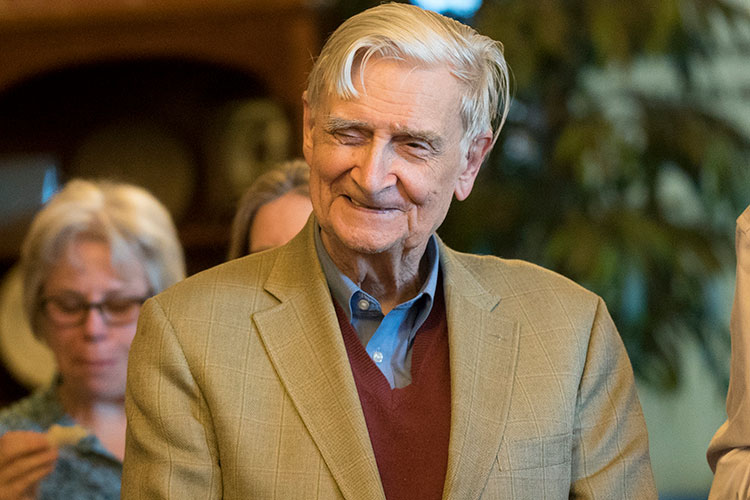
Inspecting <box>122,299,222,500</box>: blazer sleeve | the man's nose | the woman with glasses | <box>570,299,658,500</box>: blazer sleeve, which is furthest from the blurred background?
<box>122,299,222,500</box>: blazer sleeve

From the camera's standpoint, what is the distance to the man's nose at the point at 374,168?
141 centimetres

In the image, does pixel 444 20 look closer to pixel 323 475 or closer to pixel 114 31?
pixel 323 475

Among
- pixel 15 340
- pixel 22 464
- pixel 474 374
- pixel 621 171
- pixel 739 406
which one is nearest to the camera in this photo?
pixel 739 406

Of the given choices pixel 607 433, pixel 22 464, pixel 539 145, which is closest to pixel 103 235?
pixel 22 464

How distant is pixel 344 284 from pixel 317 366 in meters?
0.14

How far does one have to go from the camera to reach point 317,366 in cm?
147

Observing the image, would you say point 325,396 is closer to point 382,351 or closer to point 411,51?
point 382,351

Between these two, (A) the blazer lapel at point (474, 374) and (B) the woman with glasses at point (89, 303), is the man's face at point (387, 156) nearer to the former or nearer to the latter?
(A) the blazer lapel at point (474, 374)

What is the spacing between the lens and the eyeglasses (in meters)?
2.24

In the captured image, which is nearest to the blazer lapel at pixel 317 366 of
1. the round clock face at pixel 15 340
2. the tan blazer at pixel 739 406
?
the tan blazer at pixel 739 406

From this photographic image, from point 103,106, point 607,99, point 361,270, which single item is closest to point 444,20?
point 361,270

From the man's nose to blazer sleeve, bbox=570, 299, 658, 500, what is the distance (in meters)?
0.42

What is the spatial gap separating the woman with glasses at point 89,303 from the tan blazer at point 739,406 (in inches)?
48.8

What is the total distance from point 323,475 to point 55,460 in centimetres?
90
